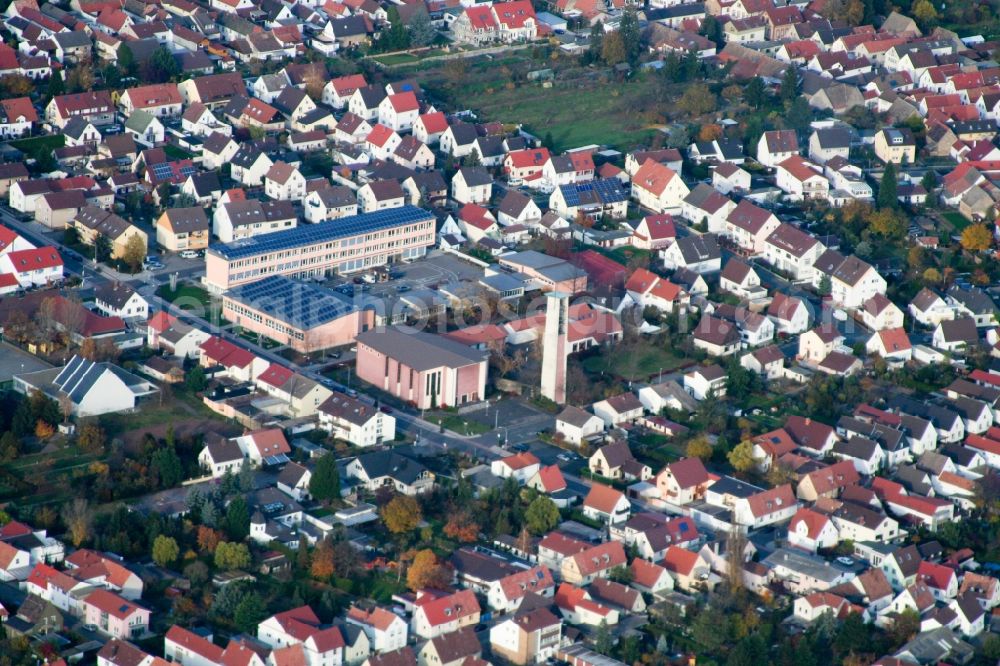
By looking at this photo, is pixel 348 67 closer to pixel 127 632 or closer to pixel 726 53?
pixel 726 53

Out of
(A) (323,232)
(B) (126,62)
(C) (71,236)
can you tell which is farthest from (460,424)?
(B) (126,62)

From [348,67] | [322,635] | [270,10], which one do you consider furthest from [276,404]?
[270,10]

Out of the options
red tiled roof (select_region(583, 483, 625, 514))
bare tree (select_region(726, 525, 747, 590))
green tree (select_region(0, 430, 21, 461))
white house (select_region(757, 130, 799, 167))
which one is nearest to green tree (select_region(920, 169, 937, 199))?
white house (select_region(757, 130, 799, 167))

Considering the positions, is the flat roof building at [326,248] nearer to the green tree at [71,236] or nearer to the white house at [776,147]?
the green tree at [71,236]

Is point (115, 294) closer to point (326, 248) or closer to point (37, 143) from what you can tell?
point (326, 248)

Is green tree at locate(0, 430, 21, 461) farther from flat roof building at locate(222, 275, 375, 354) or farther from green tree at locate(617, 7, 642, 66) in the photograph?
green tree at locate(617, 7, 642, 66)

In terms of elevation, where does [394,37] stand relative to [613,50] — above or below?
above
